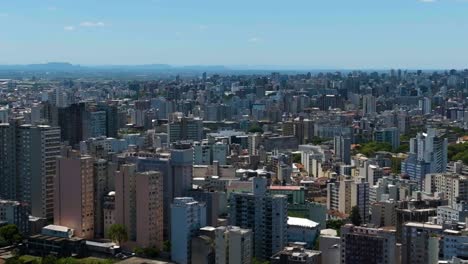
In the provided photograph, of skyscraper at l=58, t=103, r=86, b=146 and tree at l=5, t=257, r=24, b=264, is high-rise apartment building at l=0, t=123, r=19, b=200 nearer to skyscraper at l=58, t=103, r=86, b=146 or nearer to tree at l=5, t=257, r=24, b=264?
tree at l=5, t=257, r=24, b=264

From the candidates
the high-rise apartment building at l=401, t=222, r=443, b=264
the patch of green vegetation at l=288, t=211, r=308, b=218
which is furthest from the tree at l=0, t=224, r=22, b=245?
the high-rise apartment building at l=401, t=222, r=443, b=264

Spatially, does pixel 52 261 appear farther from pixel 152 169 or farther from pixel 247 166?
pixel 247 166

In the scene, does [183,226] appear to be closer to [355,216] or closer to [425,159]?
[355,216]

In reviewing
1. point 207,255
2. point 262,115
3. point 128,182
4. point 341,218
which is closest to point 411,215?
point 341,218

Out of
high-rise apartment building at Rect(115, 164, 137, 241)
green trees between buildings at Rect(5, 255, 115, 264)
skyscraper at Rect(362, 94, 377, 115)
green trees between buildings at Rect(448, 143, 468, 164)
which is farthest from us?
skyscraper at Rect(362, 94, 377, 115)

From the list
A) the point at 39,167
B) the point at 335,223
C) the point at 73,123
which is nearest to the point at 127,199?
the point at 39,167
